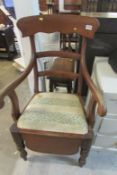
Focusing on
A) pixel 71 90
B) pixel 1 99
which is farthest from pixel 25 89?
pixel 1 99

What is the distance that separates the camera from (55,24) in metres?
1.04

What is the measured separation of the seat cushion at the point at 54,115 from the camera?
3.08ft

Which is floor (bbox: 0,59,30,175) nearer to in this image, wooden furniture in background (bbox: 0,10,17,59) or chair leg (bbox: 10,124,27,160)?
chair leg (bbox: 10,124,27,160)

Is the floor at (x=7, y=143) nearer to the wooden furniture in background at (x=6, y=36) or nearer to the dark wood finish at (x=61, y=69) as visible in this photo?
the dark wood finish at (x=61, y=69)

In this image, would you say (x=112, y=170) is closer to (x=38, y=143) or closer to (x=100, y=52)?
(x=38, y=143)

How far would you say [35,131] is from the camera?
3.10ft

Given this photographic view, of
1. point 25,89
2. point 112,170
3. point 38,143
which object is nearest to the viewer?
point 38,143

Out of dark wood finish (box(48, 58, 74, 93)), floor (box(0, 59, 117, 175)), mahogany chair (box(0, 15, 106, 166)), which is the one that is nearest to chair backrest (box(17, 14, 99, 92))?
mahogany chair (box(0, 15, 106, 166))

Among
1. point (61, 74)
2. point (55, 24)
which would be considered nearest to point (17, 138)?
point (61, 74)

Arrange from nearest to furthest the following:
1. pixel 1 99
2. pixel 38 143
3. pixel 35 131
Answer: pixel 1 99
pixel 35 131
pixel 38 143

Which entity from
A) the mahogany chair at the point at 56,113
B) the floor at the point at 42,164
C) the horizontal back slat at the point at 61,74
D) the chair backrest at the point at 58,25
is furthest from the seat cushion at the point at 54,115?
the floor at the point at 42,164

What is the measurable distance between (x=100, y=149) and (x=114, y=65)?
27.5 inches

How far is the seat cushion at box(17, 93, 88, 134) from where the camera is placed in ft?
3.08

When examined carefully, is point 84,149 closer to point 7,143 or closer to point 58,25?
point 7,143
